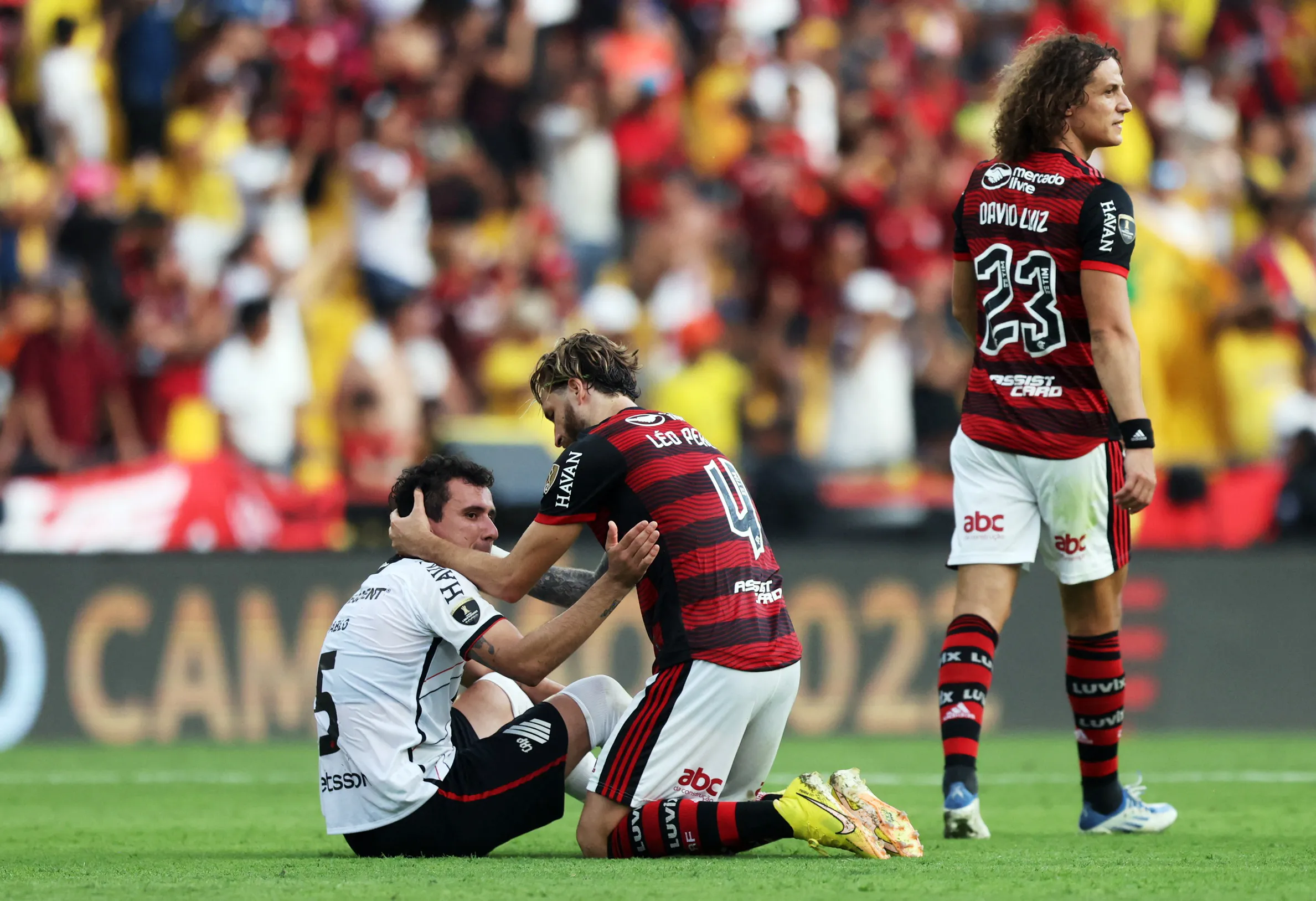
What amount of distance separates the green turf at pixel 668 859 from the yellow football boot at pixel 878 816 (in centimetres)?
9

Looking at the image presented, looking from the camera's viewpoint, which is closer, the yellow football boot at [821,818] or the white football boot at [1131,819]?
the yellow football boot at [821,818]

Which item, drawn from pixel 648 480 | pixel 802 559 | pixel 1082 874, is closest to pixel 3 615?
pixel 802 559

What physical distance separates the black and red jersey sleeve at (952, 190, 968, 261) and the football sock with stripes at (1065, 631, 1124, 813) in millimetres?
1317

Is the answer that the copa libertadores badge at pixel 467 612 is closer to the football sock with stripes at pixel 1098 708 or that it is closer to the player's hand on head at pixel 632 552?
the player's hand on head at pixel 632 552

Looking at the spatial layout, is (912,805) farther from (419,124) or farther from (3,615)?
(419,124)

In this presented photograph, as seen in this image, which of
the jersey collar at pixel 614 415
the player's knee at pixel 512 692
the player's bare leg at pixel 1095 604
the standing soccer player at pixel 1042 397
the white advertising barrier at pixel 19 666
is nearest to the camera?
the jersey collar at pixel 614 415

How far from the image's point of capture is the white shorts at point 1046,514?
5969 mm

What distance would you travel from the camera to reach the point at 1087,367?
236 inches

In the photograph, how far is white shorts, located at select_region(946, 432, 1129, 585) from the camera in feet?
19.6

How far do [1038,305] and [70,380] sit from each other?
24.0ft

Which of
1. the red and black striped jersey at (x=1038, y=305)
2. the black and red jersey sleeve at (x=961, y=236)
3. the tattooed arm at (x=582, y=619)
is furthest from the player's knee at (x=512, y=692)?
the black and red jersey sleeve at (x=961, y=236)

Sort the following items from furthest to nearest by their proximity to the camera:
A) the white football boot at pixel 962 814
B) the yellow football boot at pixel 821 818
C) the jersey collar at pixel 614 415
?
the white football boot at pixel 962 814, the jersey collar at pixel 614 415, the yellow football boot at pixel 821 818

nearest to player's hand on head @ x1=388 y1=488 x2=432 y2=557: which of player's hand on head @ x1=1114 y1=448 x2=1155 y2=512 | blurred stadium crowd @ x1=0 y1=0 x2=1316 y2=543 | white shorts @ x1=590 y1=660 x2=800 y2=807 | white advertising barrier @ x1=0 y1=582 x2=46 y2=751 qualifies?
white shorts @ x1=590 y1=660 x2=800 y2=807

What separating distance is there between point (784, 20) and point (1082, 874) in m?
11.3
